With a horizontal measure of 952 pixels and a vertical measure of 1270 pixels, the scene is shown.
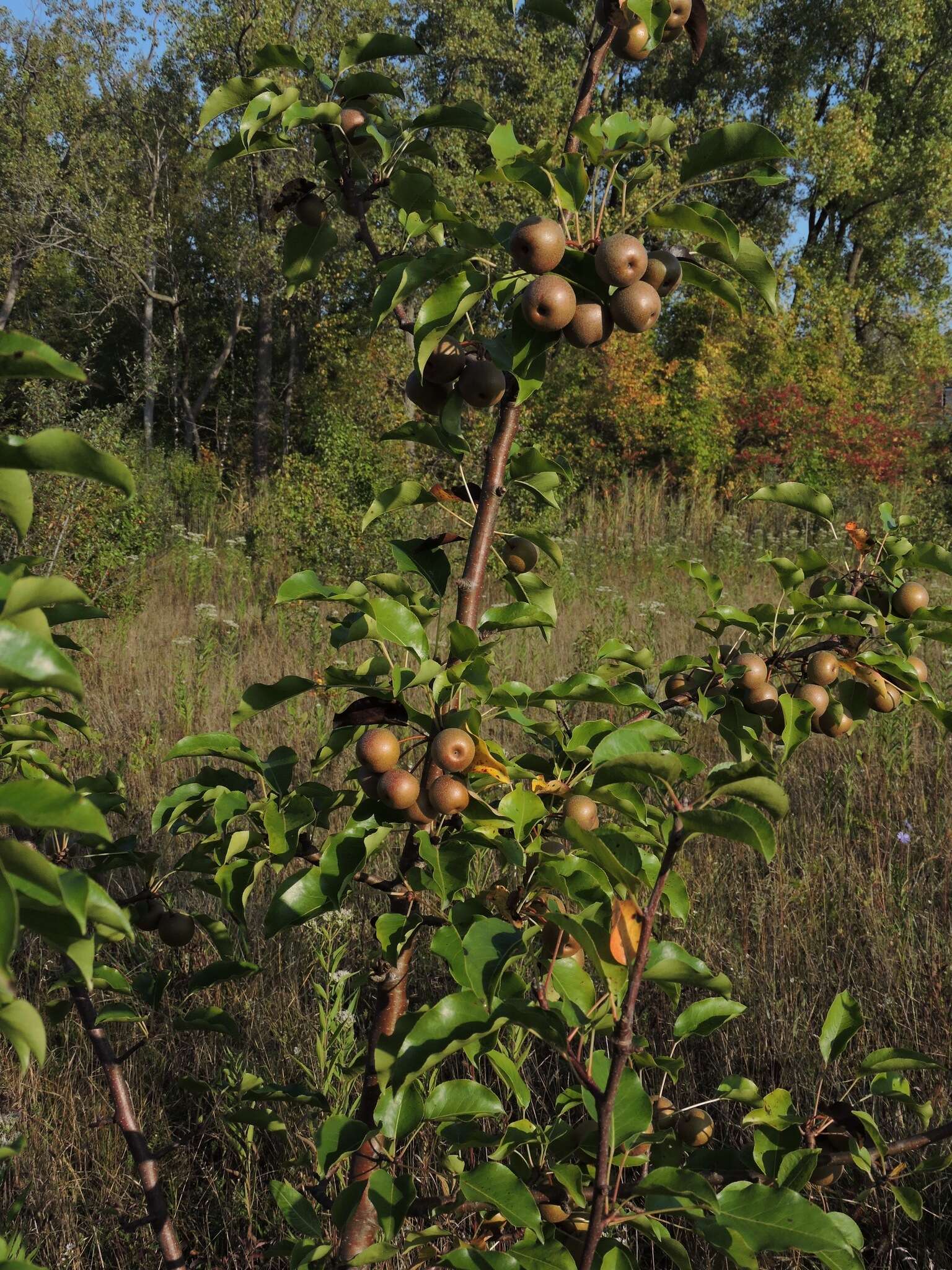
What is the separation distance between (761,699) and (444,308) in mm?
545

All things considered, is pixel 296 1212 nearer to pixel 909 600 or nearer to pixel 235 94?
pixel 909 600

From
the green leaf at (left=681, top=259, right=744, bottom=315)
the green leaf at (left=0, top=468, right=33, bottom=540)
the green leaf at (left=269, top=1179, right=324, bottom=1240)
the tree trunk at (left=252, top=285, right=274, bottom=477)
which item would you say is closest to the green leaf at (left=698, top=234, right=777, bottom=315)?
the green leaf at (left=681, top=259, right=744, bottom=315)

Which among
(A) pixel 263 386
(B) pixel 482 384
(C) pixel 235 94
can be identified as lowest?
(B) pixel 482 384

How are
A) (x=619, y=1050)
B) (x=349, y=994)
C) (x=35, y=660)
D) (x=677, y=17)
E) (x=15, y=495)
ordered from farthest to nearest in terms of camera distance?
(x=349, y=994) < (x=677, y=17) < (x=619, y=1050) < (x=15, y=495) < (x=35, y=660)

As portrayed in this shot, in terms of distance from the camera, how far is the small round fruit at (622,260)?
2.74 ft

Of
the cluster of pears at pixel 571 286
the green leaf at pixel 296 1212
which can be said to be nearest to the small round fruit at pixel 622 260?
the cluster of pears at pixel 571 286

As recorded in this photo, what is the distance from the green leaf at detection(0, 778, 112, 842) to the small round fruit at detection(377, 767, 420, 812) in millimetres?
341

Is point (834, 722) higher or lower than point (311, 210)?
lower

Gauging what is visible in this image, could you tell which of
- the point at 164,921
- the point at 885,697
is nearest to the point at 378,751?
the point at 164,921

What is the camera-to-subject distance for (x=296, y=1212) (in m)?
0.99

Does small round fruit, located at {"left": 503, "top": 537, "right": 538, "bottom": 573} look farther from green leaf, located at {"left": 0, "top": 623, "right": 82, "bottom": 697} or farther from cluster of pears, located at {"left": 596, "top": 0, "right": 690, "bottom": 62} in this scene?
green leaf, located at {"left": 0, "top": 623, "right": 82, "bottom": 697}

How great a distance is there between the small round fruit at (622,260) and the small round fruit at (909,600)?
501 millimetres

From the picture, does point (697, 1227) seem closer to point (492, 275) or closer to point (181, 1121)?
point (492, 275)

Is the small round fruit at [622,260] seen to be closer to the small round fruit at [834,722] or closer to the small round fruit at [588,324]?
the small round fruit at [588,324]
